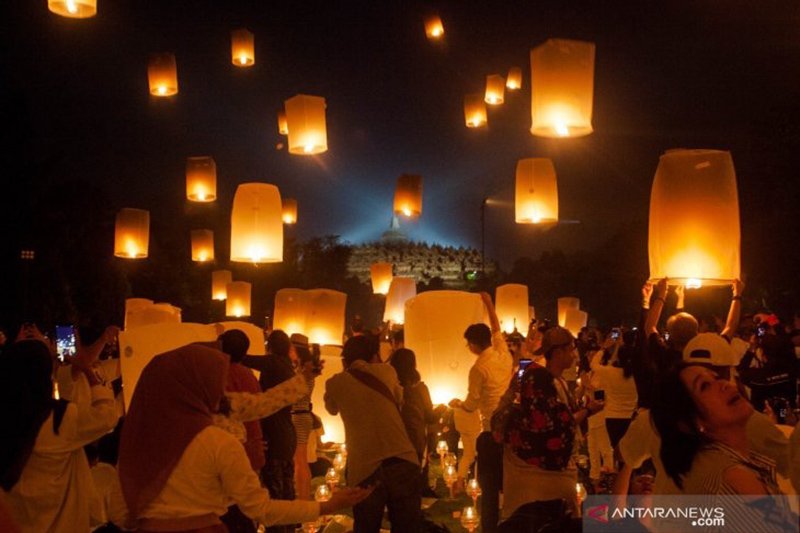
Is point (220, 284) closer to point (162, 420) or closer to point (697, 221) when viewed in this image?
point (697, 221)

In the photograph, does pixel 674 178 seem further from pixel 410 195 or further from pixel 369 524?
pixel 410 195

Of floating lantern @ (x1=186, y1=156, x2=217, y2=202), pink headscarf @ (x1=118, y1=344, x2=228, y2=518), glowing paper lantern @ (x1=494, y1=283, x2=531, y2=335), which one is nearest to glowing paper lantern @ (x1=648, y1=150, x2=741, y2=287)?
pink headscarf @ (x1=118, y1=344, x2=228, y2=518)

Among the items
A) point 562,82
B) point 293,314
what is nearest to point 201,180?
point 293,314

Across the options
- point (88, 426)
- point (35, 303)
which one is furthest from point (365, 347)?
point (35, 303)

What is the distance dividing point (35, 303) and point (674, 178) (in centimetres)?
2262

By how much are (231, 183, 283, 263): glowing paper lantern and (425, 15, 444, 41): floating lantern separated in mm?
4898

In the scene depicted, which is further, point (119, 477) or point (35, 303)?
point (35, 303)

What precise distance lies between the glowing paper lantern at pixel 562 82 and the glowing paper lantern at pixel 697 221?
0.96 m

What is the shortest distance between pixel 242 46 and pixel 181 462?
10.1m

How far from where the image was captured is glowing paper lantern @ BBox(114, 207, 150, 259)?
13859 millimetres

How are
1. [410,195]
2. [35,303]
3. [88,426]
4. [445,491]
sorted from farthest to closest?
1. [35,303]
2. [410,195]
3. [445,491]
4. [88,426]

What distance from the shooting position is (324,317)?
11.5 metres

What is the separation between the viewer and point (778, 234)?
21.1 m

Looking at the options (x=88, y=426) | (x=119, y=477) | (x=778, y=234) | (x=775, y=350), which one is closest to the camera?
(x=119, y=477)
